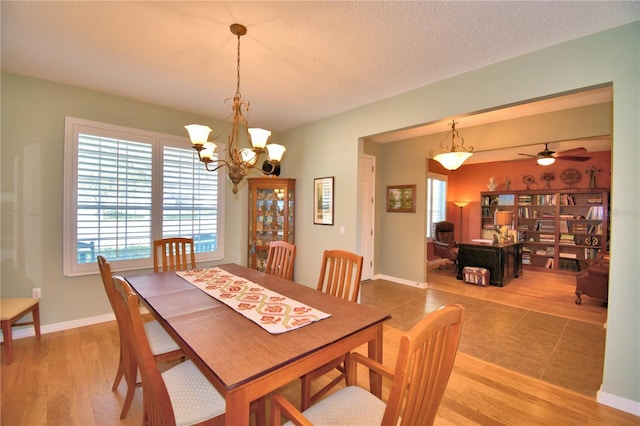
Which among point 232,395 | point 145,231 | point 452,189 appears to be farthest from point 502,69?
point 452,189

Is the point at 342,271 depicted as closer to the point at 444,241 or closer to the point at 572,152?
the point at 572,152

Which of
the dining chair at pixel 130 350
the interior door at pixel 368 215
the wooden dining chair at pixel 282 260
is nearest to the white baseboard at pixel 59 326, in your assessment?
the dining chair at pixel 130 350

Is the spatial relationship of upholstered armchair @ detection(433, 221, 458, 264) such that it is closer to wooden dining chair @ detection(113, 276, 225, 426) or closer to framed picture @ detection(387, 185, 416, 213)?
framed picture @ detection(387, 185, 416, 213)

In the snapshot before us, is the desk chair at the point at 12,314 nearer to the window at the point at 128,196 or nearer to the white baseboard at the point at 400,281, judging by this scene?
the window at the point at 128,196

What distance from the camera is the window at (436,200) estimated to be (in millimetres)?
6637

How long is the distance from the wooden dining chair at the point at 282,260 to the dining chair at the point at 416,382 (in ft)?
4.37

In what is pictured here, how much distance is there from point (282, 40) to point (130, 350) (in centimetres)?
231

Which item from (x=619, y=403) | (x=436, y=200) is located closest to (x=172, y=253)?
(x=619, y=403)

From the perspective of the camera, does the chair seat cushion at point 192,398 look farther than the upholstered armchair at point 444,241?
No

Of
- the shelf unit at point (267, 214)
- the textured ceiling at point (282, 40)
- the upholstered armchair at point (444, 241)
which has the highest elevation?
the textured ceiling at point (282, 40)

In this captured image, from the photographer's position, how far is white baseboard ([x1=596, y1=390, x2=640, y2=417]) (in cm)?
189

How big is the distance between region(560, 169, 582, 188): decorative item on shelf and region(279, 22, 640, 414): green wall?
3398 mm

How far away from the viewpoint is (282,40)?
2170 mm

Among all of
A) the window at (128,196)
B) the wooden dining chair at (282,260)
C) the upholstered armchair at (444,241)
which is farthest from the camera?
the upholstered armchair at (444,241)
